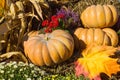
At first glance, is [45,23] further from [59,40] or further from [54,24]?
[59,40]

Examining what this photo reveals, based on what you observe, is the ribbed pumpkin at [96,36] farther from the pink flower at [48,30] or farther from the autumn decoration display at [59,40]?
the pink flower at [48,30]

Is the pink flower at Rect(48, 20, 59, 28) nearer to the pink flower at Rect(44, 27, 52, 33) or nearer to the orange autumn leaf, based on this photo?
the pink flower at Rect(44, 27, 52, 33)

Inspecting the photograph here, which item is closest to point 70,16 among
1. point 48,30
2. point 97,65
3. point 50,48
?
point 48,30

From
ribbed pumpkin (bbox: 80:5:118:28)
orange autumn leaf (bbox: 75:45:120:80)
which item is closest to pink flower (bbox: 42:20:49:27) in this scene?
ribbed pumpkin (bbox: 80:5:118:28)

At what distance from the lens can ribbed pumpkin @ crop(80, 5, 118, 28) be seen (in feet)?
18.4

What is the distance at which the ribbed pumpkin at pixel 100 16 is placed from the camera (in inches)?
221

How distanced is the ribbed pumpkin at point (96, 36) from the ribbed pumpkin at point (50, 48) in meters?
0.36

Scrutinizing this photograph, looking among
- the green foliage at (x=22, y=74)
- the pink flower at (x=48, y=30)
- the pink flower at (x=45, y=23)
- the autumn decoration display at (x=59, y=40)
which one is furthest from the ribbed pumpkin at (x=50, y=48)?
the green foliage at (x=22, y=74)

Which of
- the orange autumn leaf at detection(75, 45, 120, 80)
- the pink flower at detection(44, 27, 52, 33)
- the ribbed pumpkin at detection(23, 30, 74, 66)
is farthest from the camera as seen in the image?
the pink flower at detection(44, 27, 52, 33)

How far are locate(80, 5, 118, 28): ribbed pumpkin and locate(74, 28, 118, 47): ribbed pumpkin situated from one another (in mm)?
91

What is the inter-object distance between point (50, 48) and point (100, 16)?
98 centimetres

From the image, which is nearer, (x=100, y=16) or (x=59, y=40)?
(x=59, y=40)

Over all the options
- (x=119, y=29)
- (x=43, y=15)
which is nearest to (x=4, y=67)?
(x=43, y=15)

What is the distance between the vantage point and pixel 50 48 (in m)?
5.09
